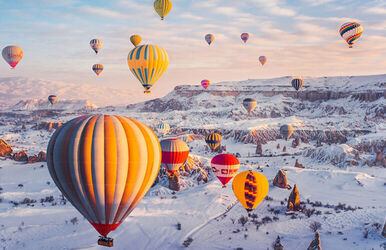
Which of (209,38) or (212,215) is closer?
(212,215)

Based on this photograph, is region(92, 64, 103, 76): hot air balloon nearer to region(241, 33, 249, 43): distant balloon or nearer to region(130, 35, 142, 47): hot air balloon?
region(130, 35, 142, 47): hot air balloon

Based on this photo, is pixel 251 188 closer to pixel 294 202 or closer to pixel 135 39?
pixel 294 202

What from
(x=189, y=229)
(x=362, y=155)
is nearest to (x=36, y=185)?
(x=189, y=229)

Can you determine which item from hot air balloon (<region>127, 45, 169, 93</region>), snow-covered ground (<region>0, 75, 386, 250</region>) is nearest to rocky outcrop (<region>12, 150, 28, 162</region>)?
snow-covered ground (<region>0, 75, 386, 250</region>)

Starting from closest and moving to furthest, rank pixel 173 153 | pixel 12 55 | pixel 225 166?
1. pixel 173 153
2. pixel 225 166
3. pixel 12 55

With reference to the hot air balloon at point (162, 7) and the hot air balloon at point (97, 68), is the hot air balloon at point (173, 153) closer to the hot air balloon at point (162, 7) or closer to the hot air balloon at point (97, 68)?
the hot air balloon at point (162, 7)

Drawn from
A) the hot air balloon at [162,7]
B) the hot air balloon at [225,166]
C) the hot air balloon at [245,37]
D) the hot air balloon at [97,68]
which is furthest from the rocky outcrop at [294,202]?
the hot air balloon at [97,68]

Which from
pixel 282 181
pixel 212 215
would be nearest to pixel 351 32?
pixel 282 181
